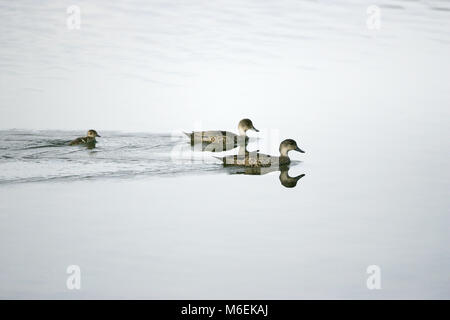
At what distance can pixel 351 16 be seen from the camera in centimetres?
1716

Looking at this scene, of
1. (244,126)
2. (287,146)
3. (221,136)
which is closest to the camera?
(287,146)

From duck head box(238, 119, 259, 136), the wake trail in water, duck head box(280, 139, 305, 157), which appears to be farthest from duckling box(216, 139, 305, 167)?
duck head box(238, 119, 259, 136)

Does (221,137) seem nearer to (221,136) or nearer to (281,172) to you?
(221,136)

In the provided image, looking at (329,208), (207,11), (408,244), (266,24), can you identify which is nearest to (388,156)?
(329,208)

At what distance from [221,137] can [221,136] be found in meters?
0.02

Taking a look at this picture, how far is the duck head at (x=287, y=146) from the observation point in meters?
10.6

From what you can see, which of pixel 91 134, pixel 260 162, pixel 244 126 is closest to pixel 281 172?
pixel 260 162

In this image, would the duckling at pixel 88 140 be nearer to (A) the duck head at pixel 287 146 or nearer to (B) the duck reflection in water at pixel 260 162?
(B) the duck reflection in water at pixel 260 162

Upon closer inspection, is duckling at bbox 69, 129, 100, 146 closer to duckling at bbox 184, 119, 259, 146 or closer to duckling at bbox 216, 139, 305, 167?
duckling at bbox 184, 119, 259, 146

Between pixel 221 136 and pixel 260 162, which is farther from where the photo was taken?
pixel 221 136

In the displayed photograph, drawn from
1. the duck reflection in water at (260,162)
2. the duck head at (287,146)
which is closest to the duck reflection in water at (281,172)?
the duck reflection in water at (260,162)

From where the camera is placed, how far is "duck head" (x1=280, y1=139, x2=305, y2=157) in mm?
10578

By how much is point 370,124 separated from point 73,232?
226 inches

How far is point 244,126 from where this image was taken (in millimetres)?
12070
